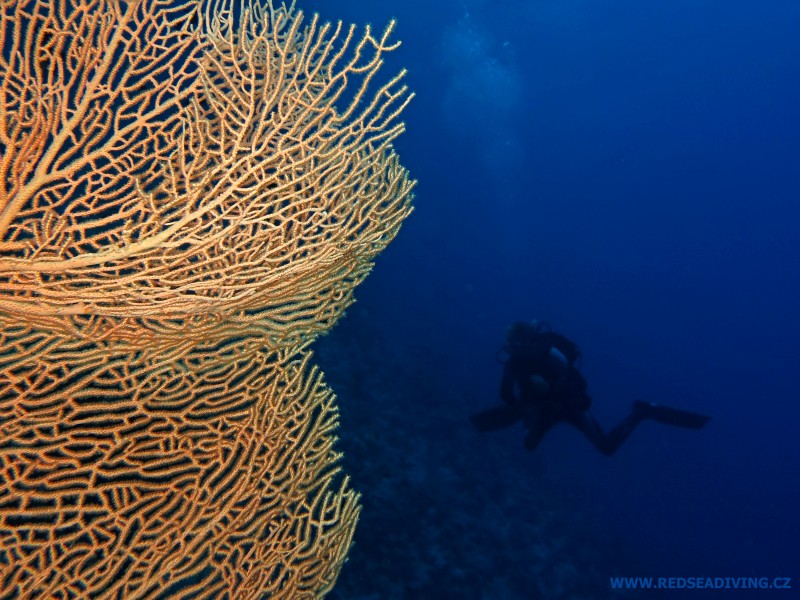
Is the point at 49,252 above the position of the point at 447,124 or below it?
below

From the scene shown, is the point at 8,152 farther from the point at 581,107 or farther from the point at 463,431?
the point at 581,107

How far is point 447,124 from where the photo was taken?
234 ft

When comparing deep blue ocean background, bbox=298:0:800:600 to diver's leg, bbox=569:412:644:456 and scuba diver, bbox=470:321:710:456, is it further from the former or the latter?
diver's leg, bbox=569:412:644:456

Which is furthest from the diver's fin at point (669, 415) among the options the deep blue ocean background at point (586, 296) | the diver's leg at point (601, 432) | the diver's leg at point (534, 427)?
the deep blue ocean background at point (586, 296)

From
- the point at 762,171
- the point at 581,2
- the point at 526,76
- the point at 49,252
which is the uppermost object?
the point at 581,2

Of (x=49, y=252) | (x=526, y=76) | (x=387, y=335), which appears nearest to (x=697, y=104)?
(x=526, y=76)

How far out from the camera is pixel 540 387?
9.40m

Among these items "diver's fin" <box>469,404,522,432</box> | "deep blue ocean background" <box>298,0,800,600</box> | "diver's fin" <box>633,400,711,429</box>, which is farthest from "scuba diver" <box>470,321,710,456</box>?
"deep blue ocean background" <box>298,0,800,600</box>

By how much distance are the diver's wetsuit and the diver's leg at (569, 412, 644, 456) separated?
0.13 ft

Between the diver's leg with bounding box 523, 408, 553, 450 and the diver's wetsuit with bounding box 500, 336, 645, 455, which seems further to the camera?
the diver's leg with bounding box 523, 408, 553, 450

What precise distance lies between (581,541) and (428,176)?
53394 millimetres

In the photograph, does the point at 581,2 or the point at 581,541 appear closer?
the point at 581,541

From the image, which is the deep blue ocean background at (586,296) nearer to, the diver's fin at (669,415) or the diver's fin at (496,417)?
the diver's fin at (496,417)

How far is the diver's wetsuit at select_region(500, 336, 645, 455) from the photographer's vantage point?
945 cm
